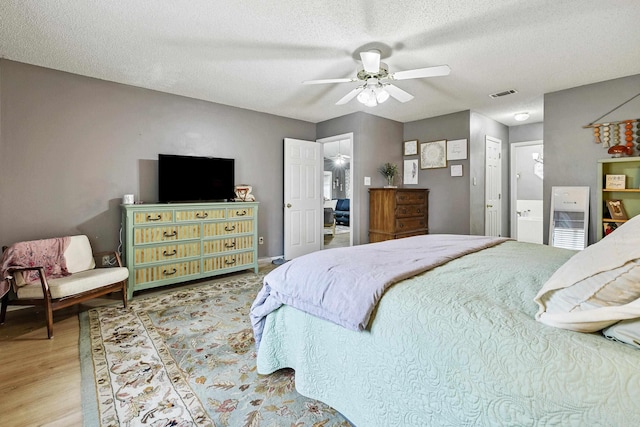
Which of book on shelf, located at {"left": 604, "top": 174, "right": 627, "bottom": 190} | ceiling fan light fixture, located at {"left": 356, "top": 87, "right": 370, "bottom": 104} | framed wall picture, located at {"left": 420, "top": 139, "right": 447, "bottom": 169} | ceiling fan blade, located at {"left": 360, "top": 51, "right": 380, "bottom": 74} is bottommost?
book on shelf, located at {"left": 604, "top": 174, "right": 627, "bottom": 190}

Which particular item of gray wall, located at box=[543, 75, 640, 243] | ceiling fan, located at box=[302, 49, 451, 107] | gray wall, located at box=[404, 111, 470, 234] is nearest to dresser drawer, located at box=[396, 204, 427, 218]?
gray wall, located at box=[404, 111, 470, 234]

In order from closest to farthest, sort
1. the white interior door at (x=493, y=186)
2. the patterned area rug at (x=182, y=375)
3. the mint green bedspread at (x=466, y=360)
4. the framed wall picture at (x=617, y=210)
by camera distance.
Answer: the mint green bedspread at (x=466, y=360)
the patterned area rug at (x=182, y=375)
the framed wall picture at (x=617, y=210)
the white interior door at (x=493, y=186)

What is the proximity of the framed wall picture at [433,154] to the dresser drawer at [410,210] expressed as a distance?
2.30 ft

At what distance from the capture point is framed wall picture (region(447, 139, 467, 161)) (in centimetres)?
471

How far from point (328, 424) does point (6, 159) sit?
12.3 feet

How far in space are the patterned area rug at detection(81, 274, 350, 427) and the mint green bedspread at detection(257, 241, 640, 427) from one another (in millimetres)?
228

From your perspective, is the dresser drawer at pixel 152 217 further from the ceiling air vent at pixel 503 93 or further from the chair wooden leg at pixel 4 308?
the ceiling air vent at pixel 503 93

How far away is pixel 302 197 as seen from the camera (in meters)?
5.18

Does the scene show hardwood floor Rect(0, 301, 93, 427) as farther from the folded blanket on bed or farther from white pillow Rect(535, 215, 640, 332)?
white pillow Rect(535, 215, 640, 332)

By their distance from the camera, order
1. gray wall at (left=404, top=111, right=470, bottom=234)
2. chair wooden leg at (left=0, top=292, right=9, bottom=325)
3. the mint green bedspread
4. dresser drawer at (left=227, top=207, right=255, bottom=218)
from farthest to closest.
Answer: gray wall at (left=404, top=111, right=470, bottom=234) < dresser drawer at (left=227, top=207, right=255, bottom=218) < chair wooden leg at (left=0, top=292, right=9, bottom=325) < the mint green bedspread

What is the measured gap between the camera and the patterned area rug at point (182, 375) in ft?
4.95

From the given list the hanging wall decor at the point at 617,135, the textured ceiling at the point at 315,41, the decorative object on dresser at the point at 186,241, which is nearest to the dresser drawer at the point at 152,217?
the decorative object on dresser at the point at 186,241

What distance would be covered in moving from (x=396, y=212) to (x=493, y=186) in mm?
2040

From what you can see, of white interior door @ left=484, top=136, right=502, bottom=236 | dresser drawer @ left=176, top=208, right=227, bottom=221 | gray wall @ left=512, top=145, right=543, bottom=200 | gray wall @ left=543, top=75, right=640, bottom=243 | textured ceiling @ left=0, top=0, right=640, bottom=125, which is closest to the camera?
textured ceiling @ left=0, top=0, right=640, bottom=125
